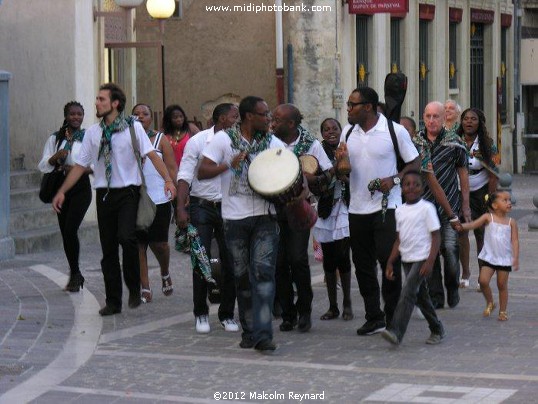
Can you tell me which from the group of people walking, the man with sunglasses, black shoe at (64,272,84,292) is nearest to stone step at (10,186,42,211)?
black shoe at (64,272,84,292)

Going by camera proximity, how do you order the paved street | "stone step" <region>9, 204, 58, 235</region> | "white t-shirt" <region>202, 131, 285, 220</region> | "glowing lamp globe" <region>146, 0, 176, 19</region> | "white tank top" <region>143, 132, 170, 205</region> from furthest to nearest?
"glowing lamp globe" <region>146, 0, 176, 19</region>, "stone step" <region>9, 204, 58, 235</region>, "white tank top" <region>143, 132, 170, 205</region>, "white t-shirt" <region>202, 131, 285, 220</region>, the paved street

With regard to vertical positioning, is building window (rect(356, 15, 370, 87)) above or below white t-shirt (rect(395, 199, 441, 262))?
above

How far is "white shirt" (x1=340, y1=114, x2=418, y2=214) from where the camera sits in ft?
34.2

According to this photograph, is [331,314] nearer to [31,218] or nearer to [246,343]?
[246,343]

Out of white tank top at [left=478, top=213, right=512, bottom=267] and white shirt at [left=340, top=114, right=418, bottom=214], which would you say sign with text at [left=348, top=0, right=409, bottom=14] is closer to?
white tank top at [left=478, top=213, right=512, bottom=267]

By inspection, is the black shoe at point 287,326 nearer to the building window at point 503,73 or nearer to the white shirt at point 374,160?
the white shirt at point 374,160

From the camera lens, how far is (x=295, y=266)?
35.7 feet

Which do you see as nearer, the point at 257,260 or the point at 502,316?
the point at 257,260

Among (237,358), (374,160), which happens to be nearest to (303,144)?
(374,160)

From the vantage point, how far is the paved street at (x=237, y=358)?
8570 millimetres

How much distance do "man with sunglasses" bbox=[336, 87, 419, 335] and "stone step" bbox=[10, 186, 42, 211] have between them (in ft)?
26.4

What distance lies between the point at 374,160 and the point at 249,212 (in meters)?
1.05

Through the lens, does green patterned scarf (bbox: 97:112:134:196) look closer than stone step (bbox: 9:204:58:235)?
Yes

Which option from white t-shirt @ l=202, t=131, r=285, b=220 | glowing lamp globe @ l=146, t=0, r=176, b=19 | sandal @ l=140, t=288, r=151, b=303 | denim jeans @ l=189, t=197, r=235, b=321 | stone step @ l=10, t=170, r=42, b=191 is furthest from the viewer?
glowing lamp globe @ l=146, t=0, r=176, b=19
